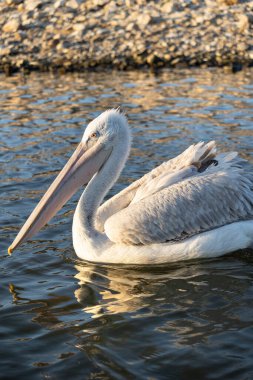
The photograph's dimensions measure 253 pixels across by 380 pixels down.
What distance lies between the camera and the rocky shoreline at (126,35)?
15.7 meters

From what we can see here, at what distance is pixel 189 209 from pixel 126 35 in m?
11.7

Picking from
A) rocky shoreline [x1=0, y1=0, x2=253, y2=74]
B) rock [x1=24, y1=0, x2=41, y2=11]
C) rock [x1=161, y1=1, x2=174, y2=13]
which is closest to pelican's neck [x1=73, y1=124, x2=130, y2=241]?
rocky shoreline [x1=0, y1=0, x2=253, y2=74]

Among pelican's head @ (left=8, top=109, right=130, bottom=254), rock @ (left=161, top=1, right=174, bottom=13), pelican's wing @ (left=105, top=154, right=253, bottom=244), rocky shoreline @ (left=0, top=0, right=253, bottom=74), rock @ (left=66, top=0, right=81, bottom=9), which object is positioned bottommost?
pelican's wing @ (left=105, top=154, right=253, bottom=244)

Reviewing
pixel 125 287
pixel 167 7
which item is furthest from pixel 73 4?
pixel 125 287

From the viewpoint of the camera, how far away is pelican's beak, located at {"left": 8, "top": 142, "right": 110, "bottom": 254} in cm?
525

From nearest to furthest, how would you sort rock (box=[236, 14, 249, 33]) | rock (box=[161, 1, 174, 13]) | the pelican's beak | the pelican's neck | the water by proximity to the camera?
the water < the pelican's beak < the pelican's neck < rock (box=[236, 14, 249, 33]) < rock (box=[161, 1, 174, 13])

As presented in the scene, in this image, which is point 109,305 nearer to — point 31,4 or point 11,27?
point 11,27

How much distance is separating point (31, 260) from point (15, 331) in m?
1.26

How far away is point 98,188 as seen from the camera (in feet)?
18.4

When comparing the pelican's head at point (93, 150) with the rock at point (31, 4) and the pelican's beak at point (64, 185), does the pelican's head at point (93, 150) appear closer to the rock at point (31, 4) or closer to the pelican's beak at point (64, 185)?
the pelican's beak at point (64, 185)

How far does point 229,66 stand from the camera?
49.7 ft

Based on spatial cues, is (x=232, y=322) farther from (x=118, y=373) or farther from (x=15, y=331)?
(x=15, y=331)

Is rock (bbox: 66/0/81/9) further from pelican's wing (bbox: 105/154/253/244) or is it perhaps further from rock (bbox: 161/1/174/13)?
pelican's wing (bbox: 105/154/253/244)

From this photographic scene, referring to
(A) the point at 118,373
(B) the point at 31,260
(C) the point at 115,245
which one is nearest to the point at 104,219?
(C) the point at 115,245
